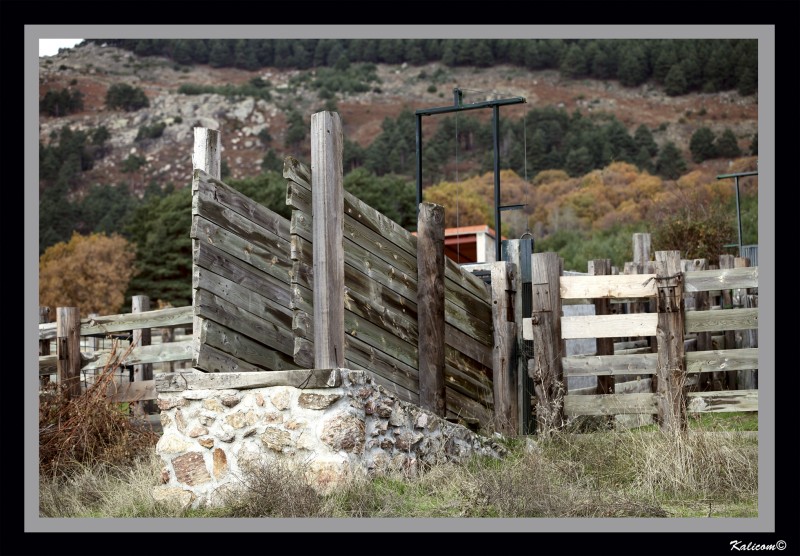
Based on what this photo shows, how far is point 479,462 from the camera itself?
7.86m

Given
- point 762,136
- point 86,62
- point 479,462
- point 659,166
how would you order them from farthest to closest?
1. point 86,62
2. point 659,166
3. point 479,462
4. point 762,136

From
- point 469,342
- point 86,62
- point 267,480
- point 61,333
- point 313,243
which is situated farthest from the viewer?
point 86,62

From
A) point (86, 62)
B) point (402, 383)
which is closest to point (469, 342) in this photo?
point (402, 383)

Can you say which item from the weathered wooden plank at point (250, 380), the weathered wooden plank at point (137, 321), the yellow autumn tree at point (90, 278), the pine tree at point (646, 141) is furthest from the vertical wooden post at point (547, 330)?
the pine tree at point (646, 141)

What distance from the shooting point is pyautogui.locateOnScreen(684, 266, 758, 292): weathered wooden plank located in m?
9.30

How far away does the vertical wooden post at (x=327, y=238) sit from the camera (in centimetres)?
705

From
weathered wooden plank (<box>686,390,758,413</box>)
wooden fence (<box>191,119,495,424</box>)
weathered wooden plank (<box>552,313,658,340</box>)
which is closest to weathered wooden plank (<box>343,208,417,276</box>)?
wooden fence (<box>191,119,495,424</box>)

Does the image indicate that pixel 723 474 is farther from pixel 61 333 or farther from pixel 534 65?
pixel 534 65

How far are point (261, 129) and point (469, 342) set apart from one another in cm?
5204

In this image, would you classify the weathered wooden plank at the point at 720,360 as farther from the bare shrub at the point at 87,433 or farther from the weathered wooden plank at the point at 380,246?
the bare shrub at the point at 87,433

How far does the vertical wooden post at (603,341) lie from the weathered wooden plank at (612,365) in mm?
2106

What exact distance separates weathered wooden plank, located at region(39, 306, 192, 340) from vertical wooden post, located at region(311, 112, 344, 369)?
3.40m

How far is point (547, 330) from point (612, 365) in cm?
70

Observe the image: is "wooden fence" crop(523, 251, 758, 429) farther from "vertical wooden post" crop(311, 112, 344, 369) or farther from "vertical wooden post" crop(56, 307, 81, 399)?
"vertical wooden post" crop(56, 307, 81, 399)
